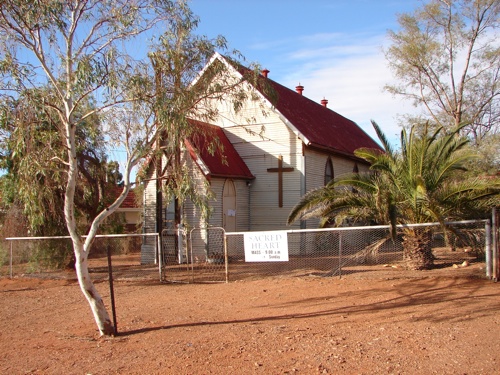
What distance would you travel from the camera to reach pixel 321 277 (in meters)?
13.0

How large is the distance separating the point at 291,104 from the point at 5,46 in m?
15.1

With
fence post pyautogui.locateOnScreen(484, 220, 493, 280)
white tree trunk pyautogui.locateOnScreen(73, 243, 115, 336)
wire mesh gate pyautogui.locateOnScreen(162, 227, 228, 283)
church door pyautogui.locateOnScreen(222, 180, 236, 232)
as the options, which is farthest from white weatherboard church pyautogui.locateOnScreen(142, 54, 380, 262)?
white tree trunk pyautogui.locateOnScreen(73, 243, 115, 336)

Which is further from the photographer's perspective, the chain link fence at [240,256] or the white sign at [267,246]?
the chain link fence at [240,256]

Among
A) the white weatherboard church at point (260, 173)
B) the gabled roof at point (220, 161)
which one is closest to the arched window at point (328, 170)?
the white weatherboard church at point (260, 173)

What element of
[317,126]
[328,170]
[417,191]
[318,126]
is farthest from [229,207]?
[417,191]

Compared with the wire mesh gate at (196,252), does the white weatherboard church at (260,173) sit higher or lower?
higher

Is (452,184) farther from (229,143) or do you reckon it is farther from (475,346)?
(229,143)

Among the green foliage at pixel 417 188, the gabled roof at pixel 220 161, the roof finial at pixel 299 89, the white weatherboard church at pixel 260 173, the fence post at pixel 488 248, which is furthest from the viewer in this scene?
the roof finial at pixel 299 89

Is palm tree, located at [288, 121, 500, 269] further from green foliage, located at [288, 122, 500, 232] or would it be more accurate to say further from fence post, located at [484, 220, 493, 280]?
fence post, located at [484, 220, 493, 280]

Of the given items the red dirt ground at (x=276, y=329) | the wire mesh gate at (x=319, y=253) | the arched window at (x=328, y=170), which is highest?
the arched window at (x=328, y=170)

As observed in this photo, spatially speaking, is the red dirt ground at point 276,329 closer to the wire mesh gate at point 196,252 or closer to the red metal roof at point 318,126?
the wire mesh gate at point 196,252

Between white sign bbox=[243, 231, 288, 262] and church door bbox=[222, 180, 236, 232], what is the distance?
5778 mm

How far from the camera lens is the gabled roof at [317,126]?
19220 millimetres

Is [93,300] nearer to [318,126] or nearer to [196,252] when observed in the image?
[196,252]
